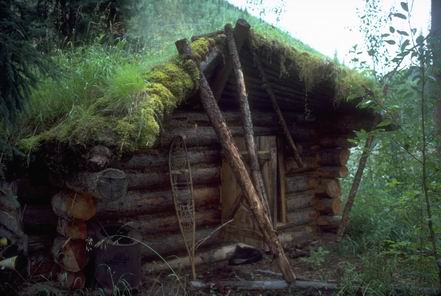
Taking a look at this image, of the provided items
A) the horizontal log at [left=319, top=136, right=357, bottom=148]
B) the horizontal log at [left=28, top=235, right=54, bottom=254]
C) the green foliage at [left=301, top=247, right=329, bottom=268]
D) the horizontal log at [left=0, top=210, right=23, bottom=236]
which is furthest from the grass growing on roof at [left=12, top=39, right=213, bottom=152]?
the horizontal log at [left=319, top=136, right=357, bottom=148]

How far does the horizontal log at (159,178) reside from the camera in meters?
5.57

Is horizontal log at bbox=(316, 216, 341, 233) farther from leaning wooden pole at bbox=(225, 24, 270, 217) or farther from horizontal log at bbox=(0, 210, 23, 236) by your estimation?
horizontal log at bbox=(0, 210, 23, 236)

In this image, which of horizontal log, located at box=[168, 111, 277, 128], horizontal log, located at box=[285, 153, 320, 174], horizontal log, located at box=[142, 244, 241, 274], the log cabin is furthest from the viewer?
horizontal log, located at box=[285, 153, 320, 174]

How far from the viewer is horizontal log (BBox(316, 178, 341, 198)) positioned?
8555mm

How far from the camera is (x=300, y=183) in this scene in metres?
8.33

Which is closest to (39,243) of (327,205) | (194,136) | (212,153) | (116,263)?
(116,263)

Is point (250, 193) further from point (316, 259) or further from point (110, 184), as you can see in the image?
point (316, 259)

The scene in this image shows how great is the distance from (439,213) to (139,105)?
3128 millimetres

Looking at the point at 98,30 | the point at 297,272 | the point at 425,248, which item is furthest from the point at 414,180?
the point at 98,30

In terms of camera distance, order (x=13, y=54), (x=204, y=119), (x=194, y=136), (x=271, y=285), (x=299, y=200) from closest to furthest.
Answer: (x=13, y=54) → (x=271, y=285) → (x=194, y=136) → (x=204, y=119) → (x=299, y=200)

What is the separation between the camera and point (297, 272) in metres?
6.30

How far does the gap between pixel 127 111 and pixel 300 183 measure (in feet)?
15.9

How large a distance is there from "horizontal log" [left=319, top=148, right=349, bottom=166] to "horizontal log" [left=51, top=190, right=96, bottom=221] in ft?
17.4

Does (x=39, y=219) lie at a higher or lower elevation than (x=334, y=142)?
lower
